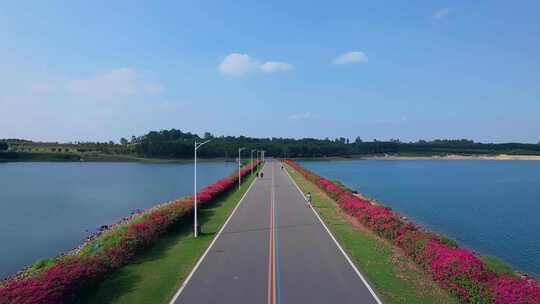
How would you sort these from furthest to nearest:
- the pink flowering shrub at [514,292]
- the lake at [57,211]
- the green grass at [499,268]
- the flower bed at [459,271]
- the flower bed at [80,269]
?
the lake at [57,211], the green grass at [499,268], the flower bed at [80,269], the flower bed at [459,271], the pink flowering shrub at [514,292]

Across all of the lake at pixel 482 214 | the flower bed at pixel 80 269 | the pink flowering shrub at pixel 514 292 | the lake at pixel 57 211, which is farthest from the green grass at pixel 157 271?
the lake at pixel 482 214

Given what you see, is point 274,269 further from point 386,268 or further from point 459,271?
point 459,271

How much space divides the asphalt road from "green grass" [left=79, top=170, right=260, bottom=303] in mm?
622

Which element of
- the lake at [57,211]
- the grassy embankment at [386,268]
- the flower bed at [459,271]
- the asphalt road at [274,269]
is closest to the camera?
the flower bed at [459,271]

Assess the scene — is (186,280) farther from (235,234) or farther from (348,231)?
(348,231)

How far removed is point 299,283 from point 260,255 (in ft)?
13.6

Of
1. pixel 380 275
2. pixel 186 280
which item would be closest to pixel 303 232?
pixel 380 275

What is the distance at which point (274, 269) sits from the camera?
55.5 ft

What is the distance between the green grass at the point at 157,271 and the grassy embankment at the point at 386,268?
7242mm

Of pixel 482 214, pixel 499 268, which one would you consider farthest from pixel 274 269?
pixel 482 214

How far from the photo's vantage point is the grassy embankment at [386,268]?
14234 mm

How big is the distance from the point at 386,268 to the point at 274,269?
4714 millimetres

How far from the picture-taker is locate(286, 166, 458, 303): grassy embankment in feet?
46.7

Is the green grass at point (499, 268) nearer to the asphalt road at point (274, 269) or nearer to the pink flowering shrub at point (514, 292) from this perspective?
the pink flowering shrub at point (514, 292)
